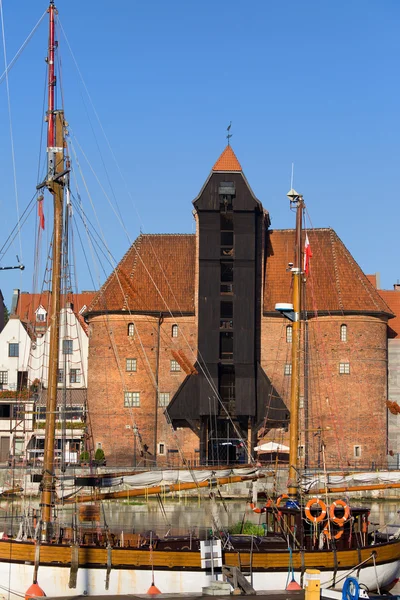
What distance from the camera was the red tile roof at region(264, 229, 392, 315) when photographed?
89.8 meters

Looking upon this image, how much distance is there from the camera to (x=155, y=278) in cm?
9344

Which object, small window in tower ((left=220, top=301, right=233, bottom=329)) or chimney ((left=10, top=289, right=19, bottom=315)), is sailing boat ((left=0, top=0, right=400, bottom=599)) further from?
chimney ((left=10, top=289, right=19, bottom=315))

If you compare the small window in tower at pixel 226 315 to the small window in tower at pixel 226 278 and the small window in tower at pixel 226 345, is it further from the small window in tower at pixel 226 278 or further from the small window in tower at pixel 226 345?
the small window in tower at pixel 226 278

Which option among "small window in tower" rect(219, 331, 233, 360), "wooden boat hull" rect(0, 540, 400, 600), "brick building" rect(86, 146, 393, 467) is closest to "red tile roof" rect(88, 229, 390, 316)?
"brick building" rect(86, 146, 393, 467)

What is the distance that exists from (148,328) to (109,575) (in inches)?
2140

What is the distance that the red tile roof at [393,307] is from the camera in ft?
310

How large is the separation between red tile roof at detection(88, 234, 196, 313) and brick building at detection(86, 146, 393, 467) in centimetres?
18

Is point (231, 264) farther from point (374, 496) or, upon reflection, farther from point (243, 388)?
point (374, 496)

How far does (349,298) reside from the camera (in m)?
90.4

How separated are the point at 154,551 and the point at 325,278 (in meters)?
57.2

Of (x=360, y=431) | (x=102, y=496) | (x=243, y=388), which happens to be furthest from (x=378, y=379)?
(x=102, y=496)

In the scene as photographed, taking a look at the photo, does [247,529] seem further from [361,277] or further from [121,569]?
[361,277]

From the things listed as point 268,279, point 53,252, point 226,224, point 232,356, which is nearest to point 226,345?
point 232,356

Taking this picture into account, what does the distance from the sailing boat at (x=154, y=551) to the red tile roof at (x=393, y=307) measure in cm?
5130
